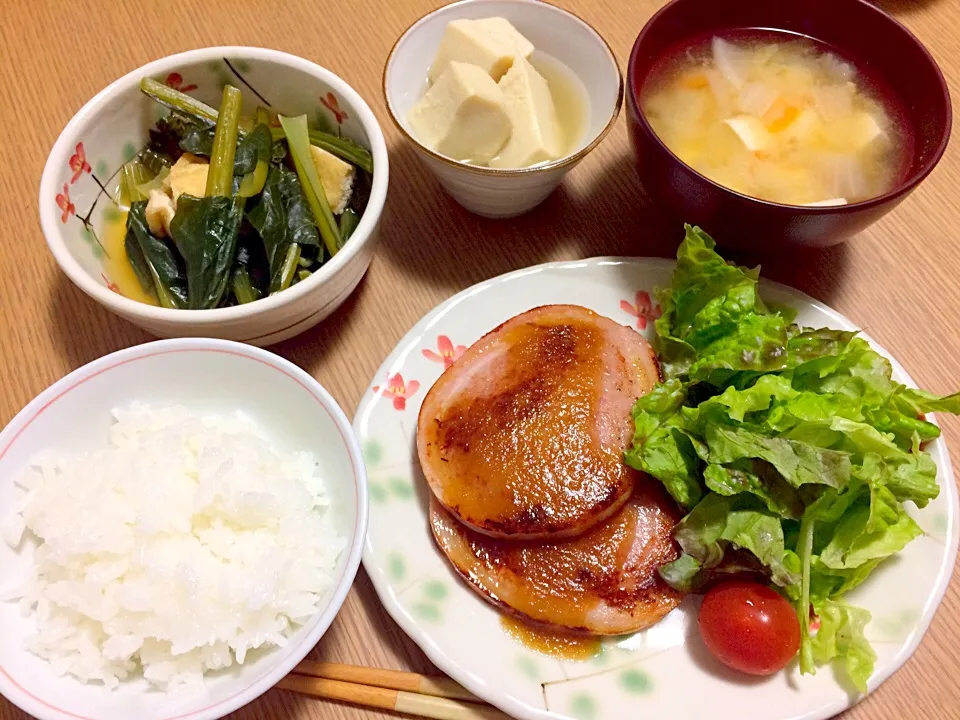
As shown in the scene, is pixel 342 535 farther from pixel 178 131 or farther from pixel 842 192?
pixel 842 192

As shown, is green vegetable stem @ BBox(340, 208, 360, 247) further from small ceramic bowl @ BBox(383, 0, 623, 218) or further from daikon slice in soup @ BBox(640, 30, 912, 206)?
daikon slice in soup @ BBox(640, 30, 912, 206)

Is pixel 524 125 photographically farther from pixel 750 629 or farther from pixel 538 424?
pixel 750 629

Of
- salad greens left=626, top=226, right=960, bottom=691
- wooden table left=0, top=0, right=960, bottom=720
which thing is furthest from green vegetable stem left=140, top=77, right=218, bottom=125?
salad greens left=626, top=226, right=960, bottom=691

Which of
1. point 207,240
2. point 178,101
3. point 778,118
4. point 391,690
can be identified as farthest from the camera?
point 778,118

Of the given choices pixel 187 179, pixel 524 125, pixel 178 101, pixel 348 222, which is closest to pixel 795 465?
pixel 524 125

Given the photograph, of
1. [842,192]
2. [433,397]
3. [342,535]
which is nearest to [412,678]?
[342,535]

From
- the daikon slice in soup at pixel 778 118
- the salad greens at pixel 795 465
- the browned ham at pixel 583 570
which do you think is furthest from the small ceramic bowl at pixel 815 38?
the browned ham at pixel 583 570
